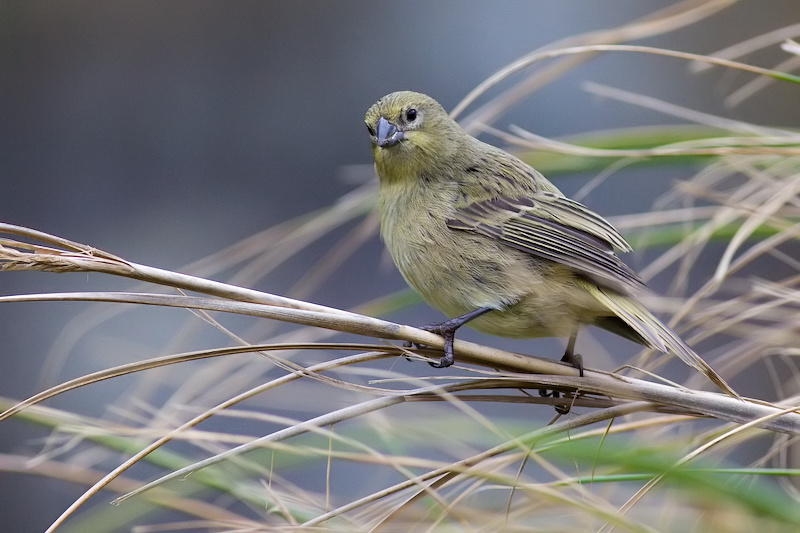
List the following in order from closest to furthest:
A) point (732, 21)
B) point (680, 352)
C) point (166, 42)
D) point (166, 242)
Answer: point (680, 352), point (166, 242), point (166, 42), point (732, 21)

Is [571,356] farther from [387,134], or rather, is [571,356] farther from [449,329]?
[387,134]

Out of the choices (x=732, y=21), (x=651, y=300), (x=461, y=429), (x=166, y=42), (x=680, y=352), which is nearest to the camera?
(x=680, y=352)

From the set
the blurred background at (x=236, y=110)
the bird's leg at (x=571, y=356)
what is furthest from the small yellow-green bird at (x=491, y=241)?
the blurred background at (x=236, y=110)

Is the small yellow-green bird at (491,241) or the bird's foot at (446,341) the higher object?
the small yellow-green bird at (491,241)

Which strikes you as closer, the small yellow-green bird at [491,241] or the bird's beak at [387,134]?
the small yellow-green bird at [491,241]

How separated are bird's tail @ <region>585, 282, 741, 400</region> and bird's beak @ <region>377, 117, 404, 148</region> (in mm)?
720

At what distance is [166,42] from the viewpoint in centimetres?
491

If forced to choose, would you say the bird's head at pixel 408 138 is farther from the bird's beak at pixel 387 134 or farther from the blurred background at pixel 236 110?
the blurred background at pixel 236 110

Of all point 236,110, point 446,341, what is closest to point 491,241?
point 446,341

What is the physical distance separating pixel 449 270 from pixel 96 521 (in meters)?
1.05

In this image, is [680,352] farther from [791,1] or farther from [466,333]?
[791,1]

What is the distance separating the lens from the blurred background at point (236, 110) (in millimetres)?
4449

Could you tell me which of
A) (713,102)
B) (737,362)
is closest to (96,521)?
(737,362)

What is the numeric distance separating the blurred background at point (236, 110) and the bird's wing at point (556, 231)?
6.11 ft
